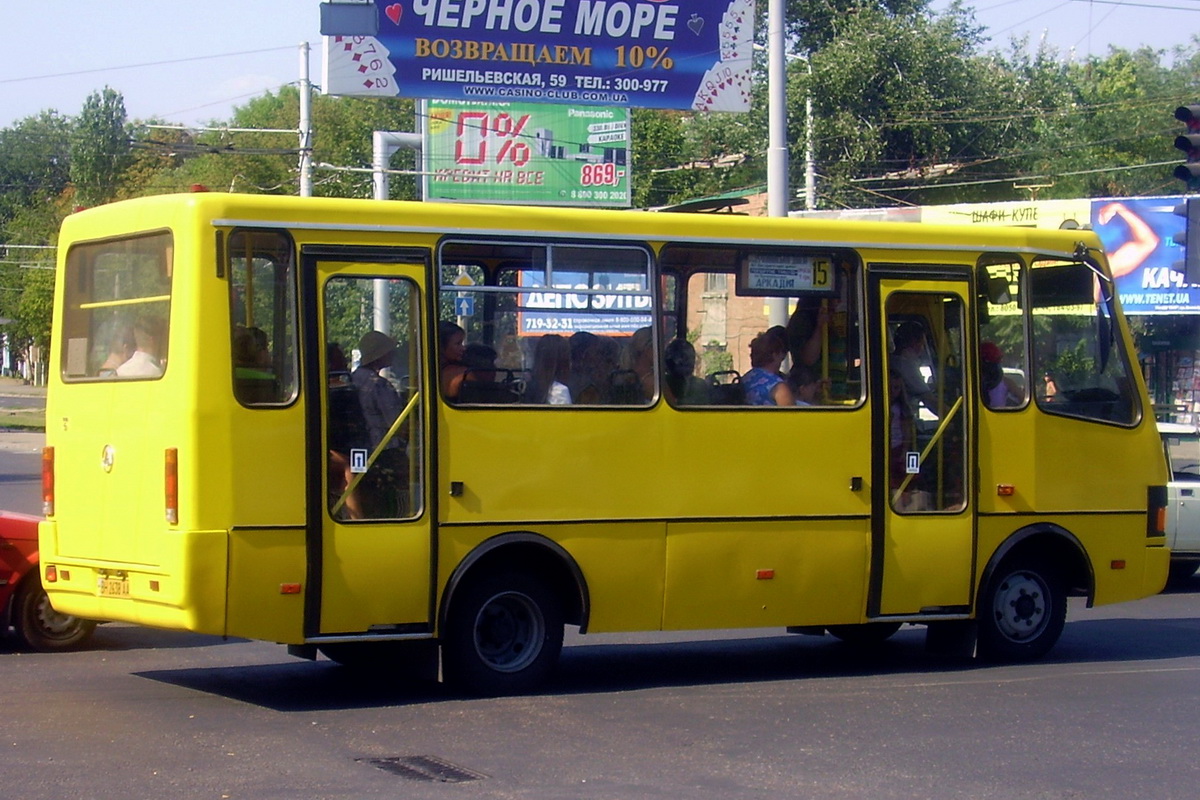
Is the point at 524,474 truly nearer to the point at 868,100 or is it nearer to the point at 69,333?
the point at 69,333

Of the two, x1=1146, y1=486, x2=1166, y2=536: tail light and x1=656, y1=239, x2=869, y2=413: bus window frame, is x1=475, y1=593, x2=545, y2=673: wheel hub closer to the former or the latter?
x1=656, y1=239, x2=869, y2=413: bus window frame

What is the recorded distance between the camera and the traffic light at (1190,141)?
15.0 metres

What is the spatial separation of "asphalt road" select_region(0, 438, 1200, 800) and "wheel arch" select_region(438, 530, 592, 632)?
1.73 ft

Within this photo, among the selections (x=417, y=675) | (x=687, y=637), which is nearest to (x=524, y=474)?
(x=417, y=675)

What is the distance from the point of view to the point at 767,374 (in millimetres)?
9922

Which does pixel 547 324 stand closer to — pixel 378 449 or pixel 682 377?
pixel 682 377

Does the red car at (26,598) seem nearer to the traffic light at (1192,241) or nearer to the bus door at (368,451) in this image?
the bus door at (368,451)

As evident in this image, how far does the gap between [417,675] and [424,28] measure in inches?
592

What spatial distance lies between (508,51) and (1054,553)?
1387 centimetres

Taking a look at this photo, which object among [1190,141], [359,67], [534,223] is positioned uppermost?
[359,67]

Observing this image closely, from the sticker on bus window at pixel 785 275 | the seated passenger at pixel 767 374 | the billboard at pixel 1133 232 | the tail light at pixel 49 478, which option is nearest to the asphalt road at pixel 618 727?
the tail light at pixel 49 478

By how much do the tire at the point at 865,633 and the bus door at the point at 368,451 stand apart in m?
3.36

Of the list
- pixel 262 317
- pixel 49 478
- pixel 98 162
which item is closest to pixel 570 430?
pixel 262 317

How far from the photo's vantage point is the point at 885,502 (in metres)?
10.2
